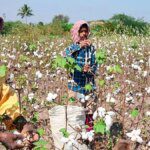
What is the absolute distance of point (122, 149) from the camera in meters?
1.60

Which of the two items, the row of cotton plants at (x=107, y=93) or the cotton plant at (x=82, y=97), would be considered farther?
the cotton plant at (x=82, y=97)

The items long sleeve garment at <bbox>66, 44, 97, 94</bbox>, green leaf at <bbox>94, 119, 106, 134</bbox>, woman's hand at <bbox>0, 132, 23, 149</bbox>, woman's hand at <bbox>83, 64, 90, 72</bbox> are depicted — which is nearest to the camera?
woman's hand at <bbox>0, 132, 23, 149</bbox>

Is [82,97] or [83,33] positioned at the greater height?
[83,33]

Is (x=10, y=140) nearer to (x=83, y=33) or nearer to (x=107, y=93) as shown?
(x=83, y=33)

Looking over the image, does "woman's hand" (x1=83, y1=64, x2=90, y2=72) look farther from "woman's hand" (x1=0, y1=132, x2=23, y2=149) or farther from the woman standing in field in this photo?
"woman's hand" (x1=0, y1=132, x2=23, y2=149)

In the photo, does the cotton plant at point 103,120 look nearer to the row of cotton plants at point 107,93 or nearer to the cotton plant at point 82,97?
the row of cotton plants at point 107,93

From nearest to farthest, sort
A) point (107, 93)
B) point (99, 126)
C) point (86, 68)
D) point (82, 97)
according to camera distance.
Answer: point (99, 126)
point (82, 97)
point (86, 68)
point (107, 93)

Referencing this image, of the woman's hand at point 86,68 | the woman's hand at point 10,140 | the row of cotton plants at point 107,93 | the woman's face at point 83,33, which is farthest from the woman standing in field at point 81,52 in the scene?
the woman's hand at point 10,140

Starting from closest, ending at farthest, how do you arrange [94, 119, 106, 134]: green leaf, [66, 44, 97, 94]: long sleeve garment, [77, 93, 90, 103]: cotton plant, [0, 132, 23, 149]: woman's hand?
[0, 132, 23, 149]: woman's hand < [94, 119, 106, 134]: green leaf < [77, 93, 90, 103]: cotton plant < [66, 44, 97, 94]: long sleeve garment

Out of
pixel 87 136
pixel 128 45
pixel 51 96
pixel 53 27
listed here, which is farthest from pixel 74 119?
pixel 53 27

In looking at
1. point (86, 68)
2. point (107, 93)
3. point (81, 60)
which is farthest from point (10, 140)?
point (107, 93)

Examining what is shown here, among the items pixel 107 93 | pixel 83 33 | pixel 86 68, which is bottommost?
pixel 107 93

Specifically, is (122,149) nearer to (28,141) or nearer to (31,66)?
(28,141)

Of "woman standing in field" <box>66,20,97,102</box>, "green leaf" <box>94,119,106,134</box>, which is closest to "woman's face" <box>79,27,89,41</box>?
"woman standing in field" <box>66,20,97,102</box>
